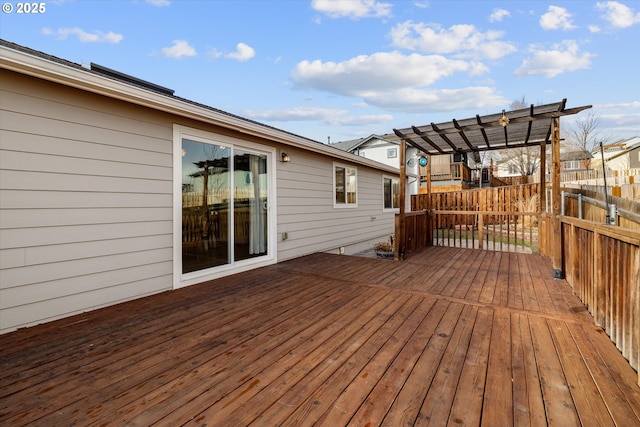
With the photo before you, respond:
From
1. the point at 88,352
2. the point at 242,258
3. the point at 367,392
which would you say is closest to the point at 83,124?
the point at 88,352

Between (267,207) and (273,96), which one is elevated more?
(273,96)

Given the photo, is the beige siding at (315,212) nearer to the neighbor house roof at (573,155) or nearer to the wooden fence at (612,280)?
the wooden fence at (612,280)

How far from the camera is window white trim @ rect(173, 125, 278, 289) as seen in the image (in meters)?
3.63

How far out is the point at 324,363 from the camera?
6.36ft

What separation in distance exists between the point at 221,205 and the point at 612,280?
4.13 m

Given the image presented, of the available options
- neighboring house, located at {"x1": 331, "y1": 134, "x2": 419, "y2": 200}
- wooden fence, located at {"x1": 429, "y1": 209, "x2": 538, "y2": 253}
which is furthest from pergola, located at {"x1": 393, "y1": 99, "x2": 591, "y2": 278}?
neighboring house, located at {"x1": 331, "y1": 134, "x2": 419, "y2": 200}

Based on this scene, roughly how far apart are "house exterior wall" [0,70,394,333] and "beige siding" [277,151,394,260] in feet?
6.41

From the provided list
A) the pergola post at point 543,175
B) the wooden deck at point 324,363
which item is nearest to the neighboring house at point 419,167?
the pergola post at point 543,175

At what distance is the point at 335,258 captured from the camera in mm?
5645

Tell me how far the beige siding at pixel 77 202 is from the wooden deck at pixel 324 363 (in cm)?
29

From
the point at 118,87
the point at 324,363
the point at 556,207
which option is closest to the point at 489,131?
the point at 556,207

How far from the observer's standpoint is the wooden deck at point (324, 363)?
1.47 m

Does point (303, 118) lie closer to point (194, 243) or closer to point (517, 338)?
point (194, 243)

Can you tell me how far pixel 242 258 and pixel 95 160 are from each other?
2.29 meters
